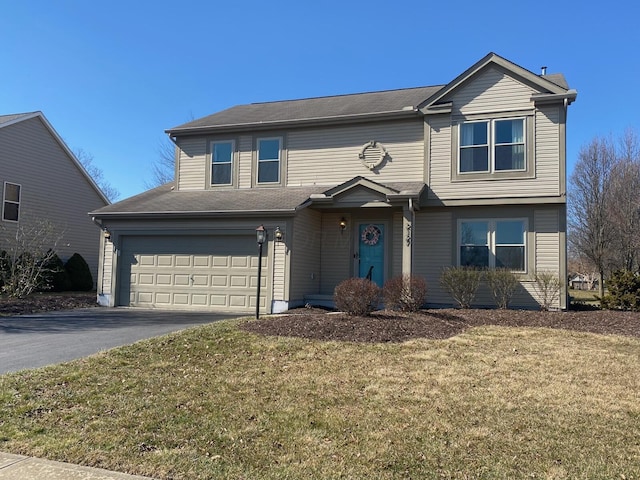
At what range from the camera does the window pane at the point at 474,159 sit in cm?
1245

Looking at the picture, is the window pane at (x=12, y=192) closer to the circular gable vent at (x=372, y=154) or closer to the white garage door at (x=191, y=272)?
the white garage door at (x=191, y=272)

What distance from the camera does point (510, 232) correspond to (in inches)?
487

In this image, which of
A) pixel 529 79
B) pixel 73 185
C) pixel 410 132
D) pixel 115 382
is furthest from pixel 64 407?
pixel 73 185

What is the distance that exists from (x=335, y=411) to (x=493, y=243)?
9058mm

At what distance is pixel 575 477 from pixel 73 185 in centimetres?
2231

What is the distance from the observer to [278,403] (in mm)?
4992

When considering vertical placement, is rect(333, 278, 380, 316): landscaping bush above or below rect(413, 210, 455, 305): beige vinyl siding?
below

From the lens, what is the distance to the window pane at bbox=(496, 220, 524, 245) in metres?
12.3

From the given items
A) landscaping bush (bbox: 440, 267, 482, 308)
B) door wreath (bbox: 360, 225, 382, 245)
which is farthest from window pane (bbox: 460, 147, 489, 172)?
door wreath (bbox: 360, 225, 382, 245)

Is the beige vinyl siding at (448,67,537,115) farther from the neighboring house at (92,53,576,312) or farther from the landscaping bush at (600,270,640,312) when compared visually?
the landscaping bush at (600,270,640,312)

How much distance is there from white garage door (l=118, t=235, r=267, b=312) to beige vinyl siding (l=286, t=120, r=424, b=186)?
2.98m

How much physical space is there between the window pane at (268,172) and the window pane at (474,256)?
19.4 ft

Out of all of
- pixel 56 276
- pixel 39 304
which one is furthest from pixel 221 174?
pixel 56 276

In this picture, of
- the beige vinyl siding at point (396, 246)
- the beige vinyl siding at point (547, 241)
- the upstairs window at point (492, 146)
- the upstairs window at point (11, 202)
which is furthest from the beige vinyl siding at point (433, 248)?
the upstairs window at point (11, 202)
